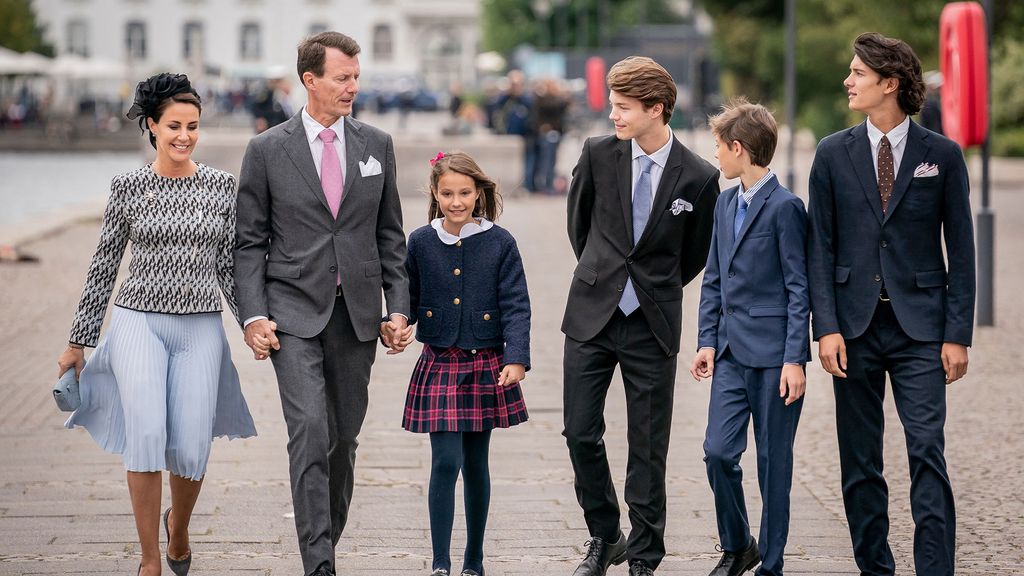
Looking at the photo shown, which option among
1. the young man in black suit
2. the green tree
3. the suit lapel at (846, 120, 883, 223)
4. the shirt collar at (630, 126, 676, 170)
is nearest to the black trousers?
the young man in black suit

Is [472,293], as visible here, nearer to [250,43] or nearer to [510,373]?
[510,373]

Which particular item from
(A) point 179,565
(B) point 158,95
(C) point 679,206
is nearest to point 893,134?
(C) point 679,206

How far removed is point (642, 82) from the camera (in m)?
5.05

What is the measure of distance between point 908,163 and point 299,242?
6.34 feet

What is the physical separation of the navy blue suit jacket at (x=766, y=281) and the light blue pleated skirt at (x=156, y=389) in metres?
1.64

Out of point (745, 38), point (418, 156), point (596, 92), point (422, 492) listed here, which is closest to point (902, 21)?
point (596, 92)

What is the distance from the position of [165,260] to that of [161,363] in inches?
12.8

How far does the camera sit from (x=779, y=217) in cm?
496

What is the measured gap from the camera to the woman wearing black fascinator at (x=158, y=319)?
4.93 meters

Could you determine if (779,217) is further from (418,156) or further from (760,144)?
(418,156)

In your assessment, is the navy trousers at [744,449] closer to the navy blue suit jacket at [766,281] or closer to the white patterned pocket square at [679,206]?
the navy blue suit jacket at [766,281]

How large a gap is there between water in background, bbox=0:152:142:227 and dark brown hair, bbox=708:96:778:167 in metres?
16.9

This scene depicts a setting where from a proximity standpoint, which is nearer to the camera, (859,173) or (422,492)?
(859,173)

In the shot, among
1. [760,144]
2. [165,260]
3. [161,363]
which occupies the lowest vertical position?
[161,363]
